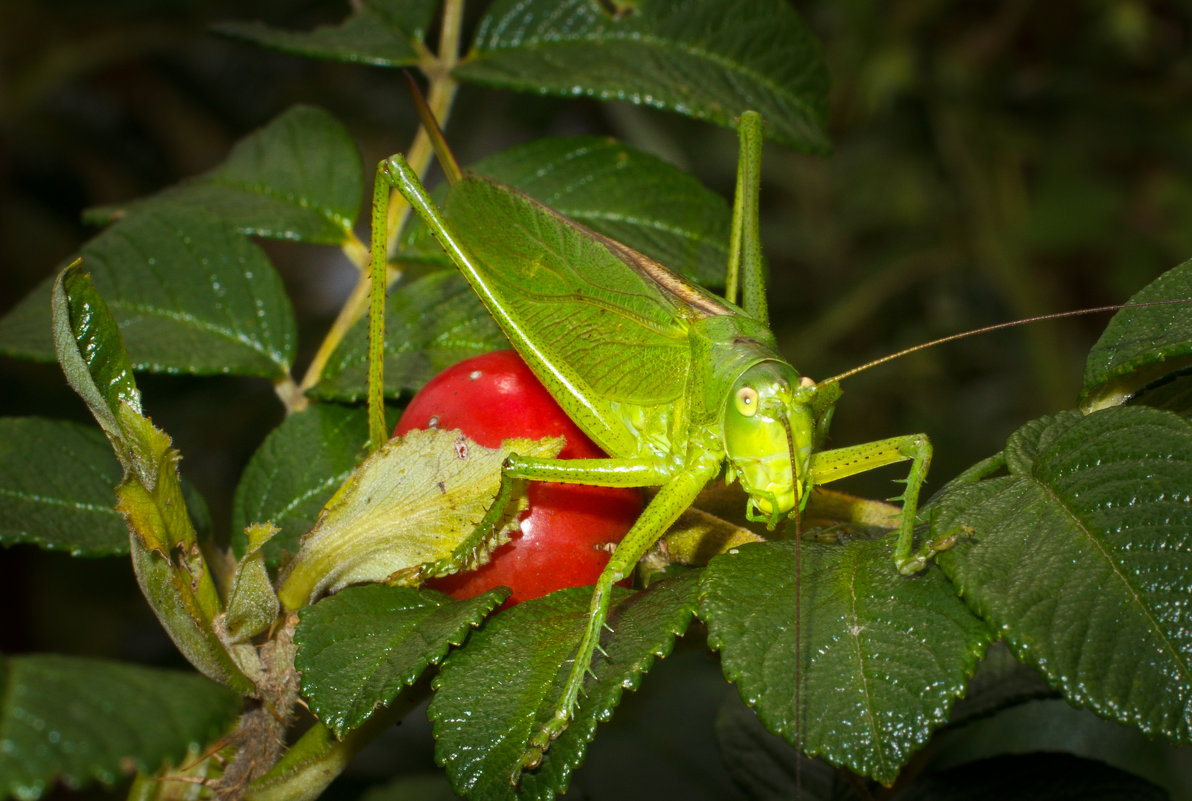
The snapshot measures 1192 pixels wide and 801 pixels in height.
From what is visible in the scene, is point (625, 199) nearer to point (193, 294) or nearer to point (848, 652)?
point (193, 294)

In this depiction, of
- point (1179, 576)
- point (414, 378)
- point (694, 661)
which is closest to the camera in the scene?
point (1179, 576)

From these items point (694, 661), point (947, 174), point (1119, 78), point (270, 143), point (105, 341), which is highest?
point (270, 143)

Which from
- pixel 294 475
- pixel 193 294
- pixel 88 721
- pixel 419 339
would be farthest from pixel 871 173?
pixel 88 721

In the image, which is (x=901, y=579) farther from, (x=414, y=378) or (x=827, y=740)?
(x=414, y=378)

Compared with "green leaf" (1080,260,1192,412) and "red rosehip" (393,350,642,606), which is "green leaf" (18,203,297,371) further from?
"green leaf" (1080,260,1192,412)

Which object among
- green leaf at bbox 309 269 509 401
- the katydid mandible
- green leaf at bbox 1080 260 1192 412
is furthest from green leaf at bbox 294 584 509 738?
green leaf at bbox 1080 260 1192 412

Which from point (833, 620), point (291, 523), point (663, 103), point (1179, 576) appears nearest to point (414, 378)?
point (291, 523)

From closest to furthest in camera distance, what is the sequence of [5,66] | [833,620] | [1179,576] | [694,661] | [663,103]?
[1179,576]
[833,620]
[663,103]
[694,661]
[5,66]
